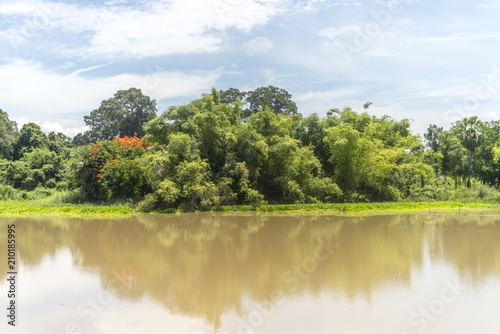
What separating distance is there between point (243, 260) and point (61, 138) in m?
42.2

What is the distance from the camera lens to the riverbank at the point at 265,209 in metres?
17.9

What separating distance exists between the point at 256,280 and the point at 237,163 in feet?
40.4

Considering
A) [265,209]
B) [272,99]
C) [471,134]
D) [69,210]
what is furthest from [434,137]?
[69,210]

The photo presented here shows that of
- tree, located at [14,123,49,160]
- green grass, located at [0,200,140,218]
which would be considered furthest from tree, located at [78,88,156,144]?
green grass, located at [0,200,140,218]

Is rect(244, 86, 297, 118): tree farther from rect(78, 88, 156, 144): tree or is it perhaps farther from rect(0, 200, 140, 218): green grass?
rect(0, 200, 140, 218): green grass

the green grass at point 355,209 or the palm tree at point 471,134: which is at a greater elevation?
the palm tree at point 471,134

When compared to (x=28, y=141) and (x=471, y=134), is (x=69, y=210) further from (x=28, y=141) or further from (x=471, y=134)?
(x=471, y=134)

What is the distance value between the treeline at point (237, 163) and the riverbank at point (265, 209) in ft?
2.79

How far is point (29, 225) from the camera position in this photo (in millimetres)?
14656

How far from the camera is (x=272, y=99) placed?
39812 millimetres

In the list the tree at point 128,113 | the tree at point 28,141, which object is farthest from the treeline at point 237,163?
the tree at point 128,113

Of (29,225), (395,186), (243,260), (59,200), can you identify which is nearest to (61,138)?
(59,200)

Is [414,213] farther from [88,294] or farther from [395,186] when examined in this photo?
[88,294]

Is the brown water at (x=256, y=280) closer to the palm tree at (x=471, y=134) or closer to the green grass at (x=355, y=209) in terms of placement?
the green grass at (x=355, y=209)
